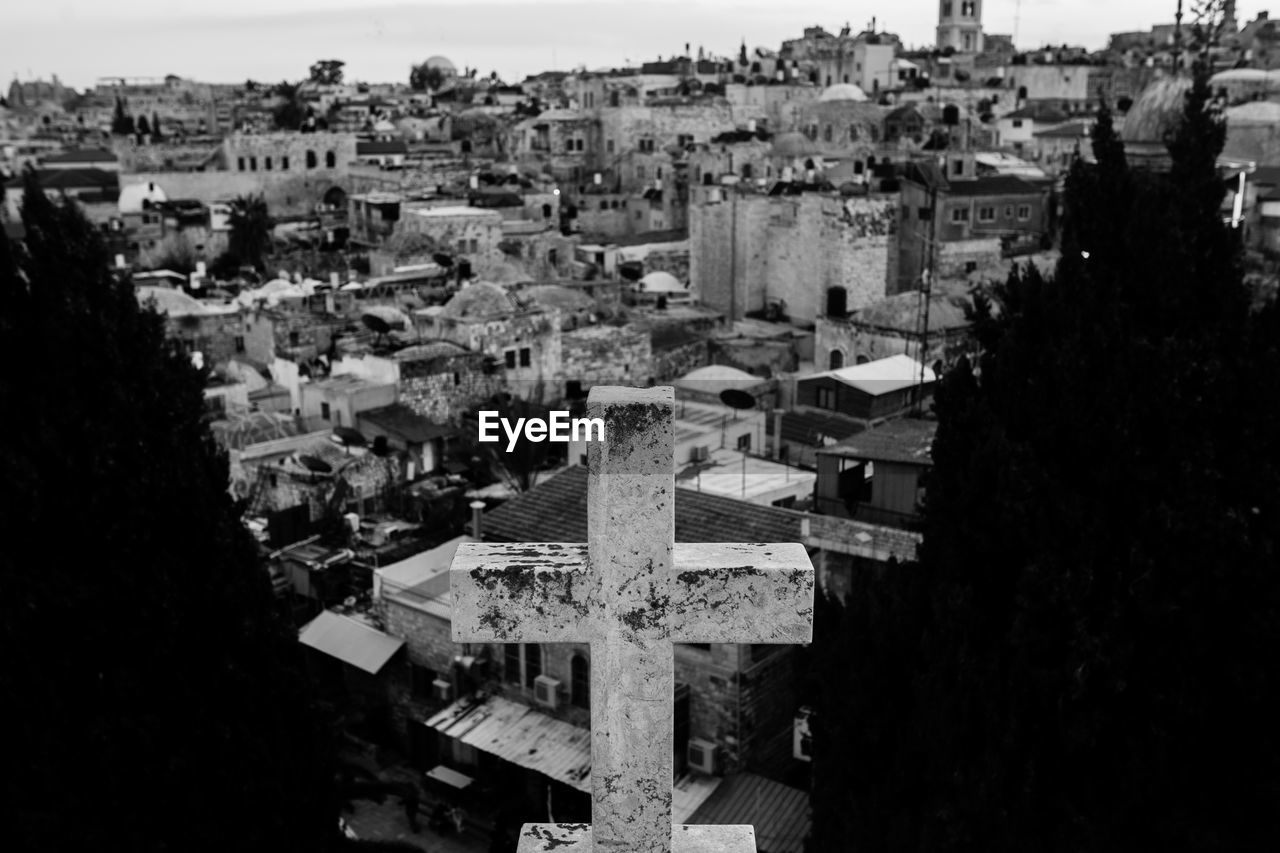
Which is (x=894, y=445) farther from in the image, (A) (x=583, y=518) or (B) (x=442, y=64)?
(B) (x=442, y=64)

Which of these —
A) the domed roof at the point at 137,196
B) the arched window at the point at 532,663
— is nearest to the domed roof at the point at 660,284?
the arched window at the point at 532,663

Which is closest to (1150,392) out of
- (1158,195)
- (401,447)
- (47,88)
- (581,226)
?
(1158,195)

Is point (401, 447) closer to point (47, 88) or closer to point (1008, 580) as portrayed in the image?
point (1008, 580)

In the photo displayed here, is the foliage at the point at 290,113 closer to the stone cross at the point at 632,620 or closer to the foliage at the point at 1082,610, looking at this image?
the foliage at the point at 1082,610

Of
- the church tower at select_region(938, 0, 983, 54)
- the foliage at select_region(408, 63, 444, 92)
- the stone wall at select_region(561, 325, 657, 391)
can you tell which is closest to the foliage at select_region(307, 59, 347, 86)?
the foliage at select_region(408, 63, 444, 92)

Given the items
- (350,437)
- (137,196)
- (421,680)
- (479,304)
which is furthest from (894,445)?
(137,196)

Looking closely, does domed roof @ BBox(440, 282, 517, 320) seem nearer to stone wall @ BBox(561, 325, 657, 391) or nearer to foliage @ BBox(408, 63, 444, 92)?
stone wall @ BBox(561, 325, 657, 391)

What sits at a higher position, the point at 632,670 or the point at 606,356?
the point at 632,670
